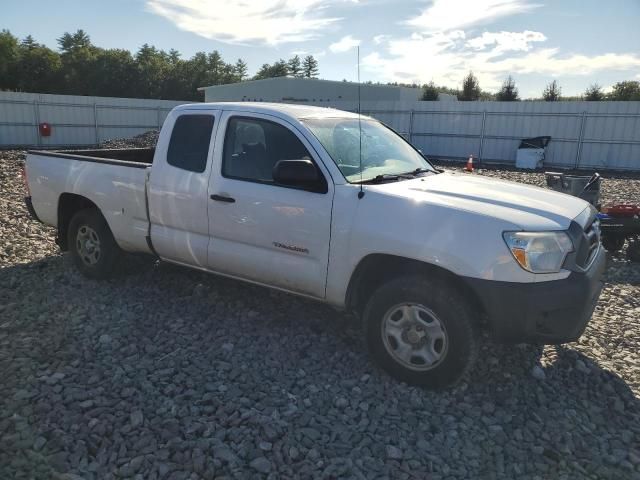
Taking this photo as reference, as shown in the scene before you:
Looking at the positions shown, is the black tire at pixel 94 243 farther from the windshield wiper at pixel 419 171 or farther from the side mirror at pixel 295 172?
the windshield wiper at pixel 419 171

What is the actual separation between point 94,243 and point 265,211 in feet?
8.39

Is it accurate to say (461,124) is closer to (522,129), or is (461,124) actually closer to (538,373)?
(522,129)

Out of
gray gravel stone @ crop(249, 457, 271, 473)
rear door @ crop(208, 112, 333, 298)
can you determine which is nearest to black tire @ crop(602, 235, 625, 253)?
rear door @ crop(208, 112, 333, 298)

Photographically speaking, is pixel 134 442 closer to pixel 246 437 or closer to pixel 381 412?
pixel 246 437

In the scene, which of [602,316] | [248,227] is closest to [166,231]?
[248,227]

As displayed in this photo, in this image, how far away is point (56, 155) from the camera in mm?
5738

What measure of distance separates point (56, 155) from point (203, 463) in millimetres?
4321

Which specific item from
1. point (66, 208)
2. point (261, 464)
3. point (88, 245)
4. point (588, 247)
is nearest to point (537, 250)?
point (588, 247)

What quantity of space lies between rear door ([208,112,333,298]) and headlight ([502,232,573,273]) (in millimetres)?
1292

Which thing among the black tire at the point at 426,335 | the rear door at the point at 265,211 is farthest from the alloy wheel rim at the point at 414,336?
the rear door at the point at 265,211

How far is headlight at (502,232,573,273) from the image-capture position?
316 cm

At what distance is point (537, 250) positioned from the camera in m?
3.19

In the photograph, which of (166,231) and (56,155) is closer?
(166,231)

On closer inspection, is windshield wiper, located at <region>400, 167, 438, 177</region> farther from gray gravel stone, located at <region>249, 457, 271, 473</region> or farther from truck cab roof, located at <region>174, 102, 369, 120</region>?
gray gravel stone, located at <region>249, 457, 271, 473</region>
